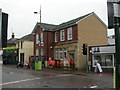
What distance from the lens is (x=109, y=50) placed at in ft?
80.2

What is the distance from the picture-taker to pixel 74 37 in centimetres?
3005

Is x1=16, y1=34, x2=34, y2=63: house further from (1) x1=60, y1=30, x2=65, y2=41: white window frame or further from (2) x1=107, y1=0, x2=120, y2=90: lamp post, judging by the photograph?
(2) x1=107, y1=0, x2=120, y2=90: lamp post

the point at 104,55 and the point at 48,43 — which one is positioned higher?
the point at 48,43

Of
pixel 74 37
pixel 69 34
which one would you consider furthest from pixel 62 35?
pixel 74 37

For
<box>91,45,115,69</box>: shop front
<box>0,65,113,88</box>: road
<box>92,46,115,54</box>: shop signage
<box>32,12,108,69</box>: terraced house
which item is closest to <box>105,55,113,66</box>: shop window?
<box>91,45,115,69</box>: shop front

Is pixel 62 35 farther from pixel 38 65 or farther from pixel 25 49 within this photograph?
pixel 25 49

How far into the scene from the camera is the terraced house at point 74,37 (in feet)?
96.5

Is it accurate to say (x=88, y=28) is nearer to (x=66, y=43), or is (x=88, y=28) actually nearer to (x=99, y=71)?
(x=66, y=43)

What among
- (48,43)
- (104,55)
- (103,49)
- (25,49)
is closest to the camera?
(103,49)

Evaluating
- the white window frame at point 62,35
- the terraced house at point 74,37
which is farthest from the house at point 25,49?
the white window frame at point 62,35

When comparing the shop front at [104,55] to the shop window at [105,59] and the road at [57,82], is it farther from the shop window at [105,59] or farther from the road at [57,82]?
the road at [57,82]

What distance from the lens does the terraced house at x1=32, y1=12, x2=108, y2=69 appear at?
2941 cm

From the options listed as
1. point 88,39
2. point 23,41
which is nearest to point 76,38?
point 88,39

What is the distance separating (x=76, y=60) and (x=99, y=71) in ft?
19.9
